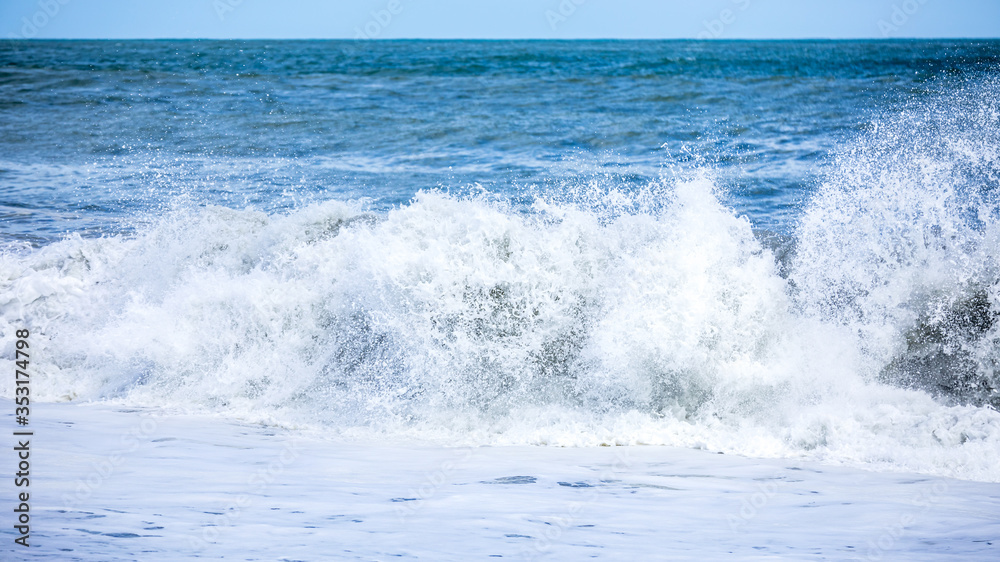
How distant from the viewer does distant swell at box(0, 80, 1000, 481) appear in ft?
13.7

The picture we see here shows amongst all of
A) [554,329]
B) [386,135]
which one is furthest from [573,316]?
[386,135]

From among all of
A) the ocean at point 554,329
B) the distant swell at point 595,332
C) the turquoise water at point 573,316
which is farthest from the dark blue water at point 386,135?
the distant swell at point 595,332

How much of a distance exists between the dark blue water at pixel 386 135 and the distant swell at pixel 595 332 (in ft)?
8.53

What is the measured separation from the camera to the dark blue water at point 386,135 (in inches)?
376

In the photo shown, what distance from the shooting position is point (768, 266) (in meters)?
4.91

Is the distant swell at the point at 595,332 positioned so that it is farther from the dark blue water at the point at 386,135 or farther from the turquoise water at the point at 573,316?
the dark blue water at the point at 386,135

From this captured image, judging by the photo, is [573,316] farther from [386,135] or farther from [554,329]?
[386,135]

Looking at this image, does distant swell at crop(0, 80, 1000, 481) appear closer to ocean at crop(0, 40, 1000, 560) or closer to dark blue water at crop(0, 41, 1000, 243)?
ocean at crop(0, 40, 1000, 560)

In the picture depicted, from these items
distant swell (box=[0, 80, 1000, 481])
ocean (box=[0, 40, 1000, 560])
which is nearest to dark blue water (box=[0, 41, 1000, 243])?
ocean (box=[0, 40, 1000, 560])

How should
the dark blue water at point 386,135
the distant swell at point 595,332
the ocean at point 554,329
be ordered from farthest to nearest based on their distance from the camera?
the dark blue water at point 386,135, the distant swell at point 595,332, the ocean at point 554,329

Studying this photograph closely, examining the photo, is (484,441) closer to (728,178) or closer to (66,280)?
(66,280)

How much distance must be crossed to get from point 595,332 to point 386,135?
9770 mm

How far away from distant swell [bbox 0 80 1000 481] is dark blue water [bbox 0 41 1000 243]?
260 cm

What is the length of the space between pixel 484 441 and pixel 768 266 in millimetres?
2468
